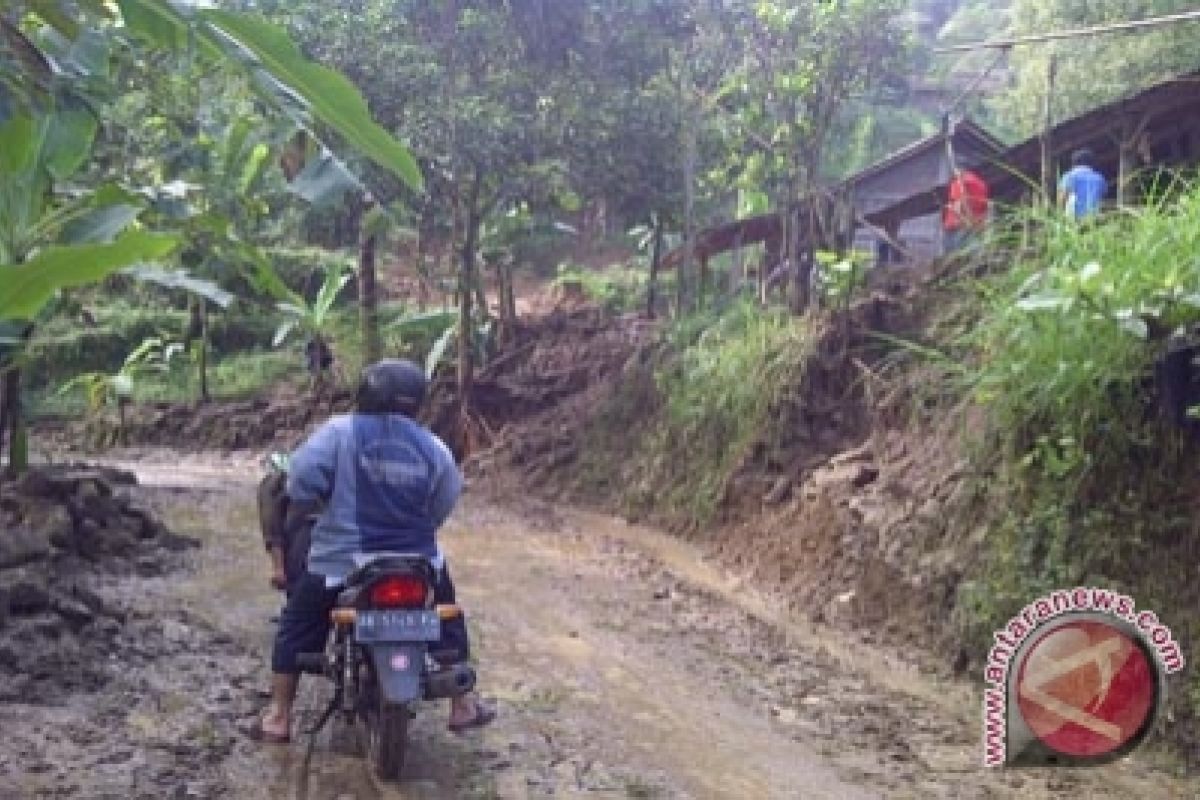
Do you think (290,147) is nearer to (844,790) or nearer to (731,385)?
(844,790)

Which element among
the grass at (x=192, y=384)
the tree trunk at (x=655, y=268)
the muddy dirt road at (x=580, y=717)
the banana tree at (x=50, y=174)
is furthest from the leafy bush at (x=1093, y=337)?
the grass at (x=192, y=384)

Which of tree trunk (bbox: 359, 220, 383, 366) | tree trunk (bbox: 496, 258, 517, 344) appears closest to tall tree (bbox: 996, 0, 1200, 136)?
tree trunk (bbox: 496, 258, 517, 344)

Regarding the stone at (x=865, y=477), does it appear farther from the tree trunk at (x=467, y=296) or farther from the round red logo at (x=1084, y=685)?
the tree trunk at (x=467, y=296)

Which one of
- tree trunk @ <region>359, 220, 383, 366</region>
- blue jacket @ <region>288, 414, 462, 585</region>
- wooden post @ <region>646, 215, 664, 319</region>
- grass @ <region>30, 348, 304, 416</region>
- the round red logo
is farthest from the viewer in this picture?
grass @ <region>30, 348, 304, 416</region>

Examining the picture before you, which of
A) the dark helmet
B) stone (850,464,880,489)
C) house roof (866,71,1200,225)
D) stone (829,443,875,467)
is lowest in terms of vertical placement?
stone (850,464,880,489)

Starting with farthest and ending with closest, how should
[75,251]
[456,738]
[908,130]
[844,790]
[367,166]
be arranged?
[908,130], [367,166], [456,738], [844,790], [75,251]

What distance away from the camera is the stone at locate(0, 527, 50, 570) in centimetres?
683

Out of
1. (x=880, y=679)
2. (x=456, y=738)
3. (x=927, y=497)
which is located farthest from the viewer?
(x=927, y=497)

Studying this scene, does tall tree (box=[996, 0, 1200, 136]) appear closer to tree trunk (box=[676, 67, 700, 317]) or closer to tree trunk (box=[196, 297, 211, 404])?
tree trunk (box=[676, 67, 700, 317])

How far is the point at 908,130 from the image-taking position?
101 feet

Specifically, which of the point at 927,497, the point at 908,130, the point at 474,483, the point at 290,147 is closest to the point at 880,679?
the point at 927,497

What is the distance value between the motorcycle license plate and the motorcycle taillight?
0.14ft

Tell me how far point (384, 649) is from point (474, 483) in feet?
31.8

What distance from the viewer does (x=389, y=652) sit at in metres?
4.55
